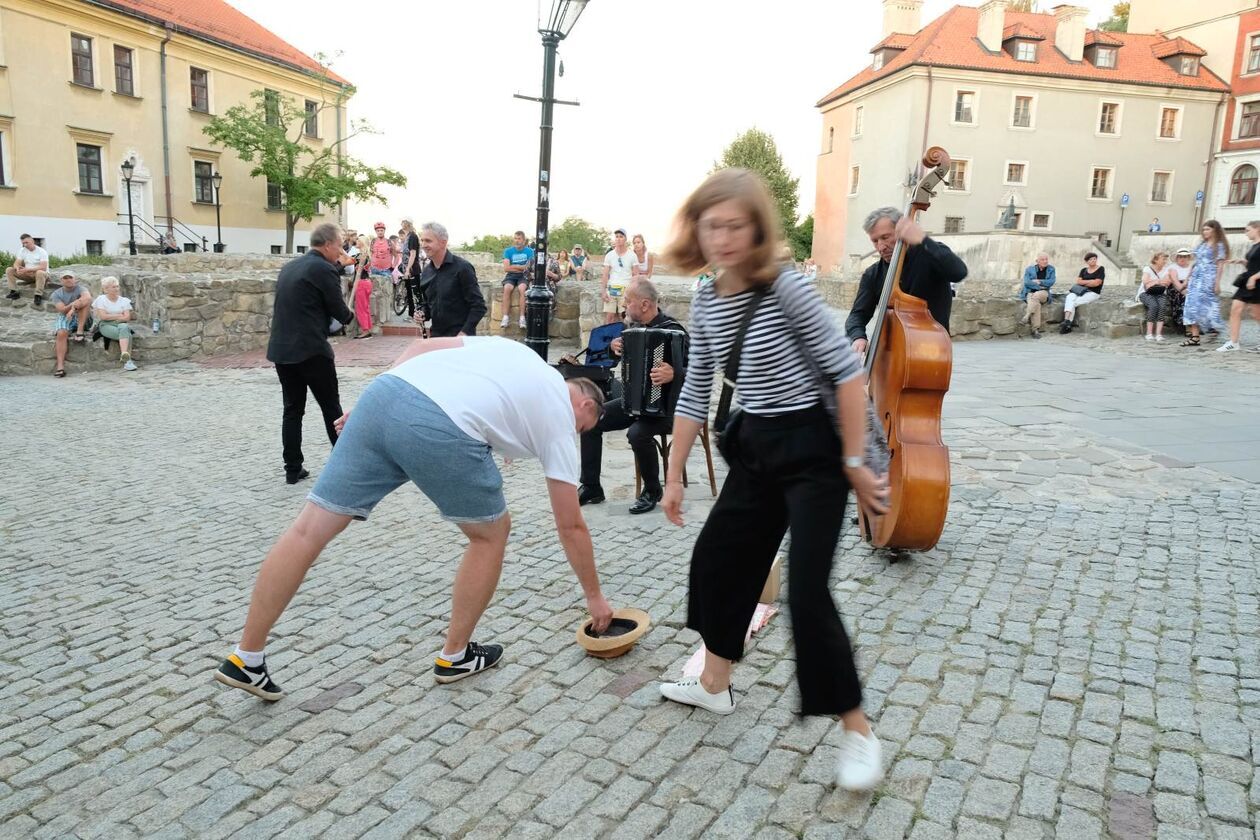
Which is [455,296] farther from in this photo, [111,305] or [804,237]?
[804,237]

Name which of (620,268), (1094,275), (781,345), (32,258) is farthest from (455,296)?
(32,258)

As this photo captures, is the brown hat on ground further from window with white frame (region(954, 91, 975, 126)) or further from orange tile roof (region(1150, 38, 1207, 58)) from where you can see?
orange tile roof (region(1150, 38, 1207, 58))

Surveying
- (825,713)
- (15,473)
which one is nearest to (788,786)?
(825,713)

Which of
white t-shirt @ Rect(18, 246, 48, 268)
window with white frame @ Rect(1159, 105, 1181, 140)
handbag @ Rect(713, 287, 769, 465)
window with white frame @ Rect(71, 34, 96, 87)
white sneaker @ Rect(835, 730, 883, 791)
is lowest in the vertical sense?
white sneaker @ Rect(835, 730, 883, 791)

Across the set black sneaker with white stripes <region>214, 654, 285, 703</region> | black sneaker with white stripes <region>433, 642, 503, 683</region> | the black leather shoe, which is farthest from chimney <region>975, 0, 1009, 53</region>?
black sneaker with white stripes <region>214, 654, 285, 703</region>

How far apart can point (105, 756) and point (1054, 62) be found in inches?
2044

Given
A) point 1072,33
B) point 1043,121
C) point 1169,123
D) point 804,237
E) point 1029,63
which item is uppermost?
point 1072,33

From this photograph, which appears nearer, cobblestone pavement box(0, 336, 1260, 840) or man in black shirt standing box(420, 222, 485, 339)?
cobblestone pavement box(0, 336, 1260, 840)

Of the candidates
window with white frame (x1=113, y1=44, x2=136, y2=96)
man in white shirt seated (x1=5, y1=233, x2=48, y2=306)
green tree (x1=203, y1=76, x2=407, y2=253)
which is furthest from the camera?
green tree (x1=203, y1=76, x2=407, y2=253)

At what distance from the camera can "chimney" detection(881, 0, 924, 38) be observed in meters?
48.4

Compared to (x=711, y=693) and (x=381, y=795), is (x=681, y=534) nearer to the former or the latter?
(x=711, y=693)

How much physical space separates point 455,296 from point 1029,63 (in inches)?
1820

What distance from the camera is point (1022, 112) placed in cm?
4506

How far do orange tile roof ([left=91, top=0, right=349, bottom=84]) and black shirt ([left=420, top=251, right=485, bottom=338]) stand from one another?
3373cm
